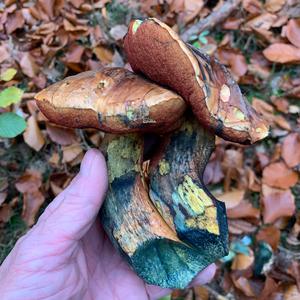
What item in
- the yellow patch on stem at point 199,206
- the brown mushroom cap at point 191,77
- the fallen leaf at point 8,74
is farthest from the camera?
the fallen leaf at point 8,74

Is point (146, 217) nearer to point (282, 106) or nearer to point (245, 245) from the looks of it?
point (245, 245)

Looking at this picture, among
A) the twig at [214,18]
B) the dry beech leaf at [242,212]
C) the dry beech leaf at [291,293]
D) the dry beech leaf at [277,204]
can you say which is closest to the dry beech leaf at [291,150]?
the dry beech leaf at [277,204]

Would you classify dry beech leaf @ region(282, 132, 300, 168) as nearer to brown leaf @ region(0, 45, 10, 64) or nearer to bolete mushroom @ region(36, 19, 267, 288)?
bolete mushroom @ region(36, 19, 267, 288)

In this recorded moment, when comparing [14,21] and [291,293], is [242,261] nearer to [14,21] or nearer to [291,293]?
[291,293]

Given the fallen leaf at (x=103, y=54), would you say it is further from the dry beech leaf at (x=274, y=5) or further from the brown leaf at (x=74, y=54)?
the dry beech leaf at (x=274, y=5)

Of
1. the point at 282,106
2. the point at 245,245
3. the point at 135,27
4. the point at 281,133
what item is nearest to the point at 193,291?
the point at 245,245
